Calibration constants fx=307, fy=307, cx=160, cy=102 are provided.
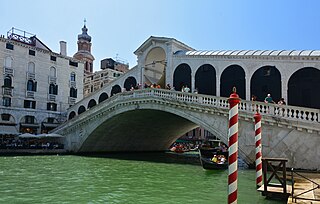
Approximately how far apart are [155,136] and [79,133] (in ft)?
19.0

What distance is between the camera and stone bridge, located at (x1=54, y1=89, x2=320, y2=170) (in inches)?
394

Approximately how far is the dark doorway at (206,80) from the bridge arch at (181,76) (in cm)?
61

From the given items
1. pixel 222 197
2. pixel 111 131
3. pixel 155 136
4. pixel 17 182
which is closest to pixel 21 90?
pixel 111 131

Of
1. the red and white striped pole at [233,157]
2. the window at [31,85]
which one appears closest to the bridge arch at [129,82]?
the window at [31,85]

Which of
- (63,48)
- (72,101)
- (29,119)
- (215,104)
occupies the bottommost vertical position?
(29,119)

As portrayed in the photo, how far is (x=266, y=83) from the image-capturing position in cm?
1366

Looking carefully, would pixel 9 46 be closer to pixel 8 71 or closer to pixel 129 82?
pixel 8 71

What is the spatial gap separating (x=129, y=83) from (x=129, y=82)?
0.07 meters

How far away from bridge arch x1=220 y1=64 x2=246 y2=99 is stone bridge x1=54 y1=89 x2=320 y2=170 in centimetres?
183

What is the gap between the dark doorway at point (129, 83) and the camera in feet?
66.6

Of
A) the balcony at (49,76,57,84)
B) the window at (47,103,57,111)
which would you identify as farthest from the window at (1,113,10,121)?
the balcony at (49,76,57,84)

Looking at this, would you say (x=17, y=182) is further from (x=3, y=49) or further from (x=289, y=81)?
(x=3, y=49)

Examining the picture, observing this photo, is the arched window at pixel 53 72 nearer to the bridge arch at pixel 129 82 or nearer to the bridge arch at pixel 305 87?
the bridge arch at pixel 129 82

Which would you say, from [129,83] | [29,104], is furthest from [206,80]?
[29,104]
